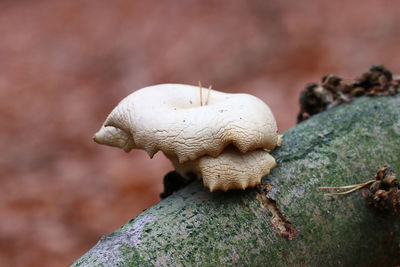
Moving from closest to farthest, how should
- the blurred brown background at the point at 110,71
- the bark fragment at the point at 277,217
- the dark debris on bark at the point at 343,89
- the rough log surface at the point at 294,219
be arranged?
the rough log surface at the point at 294,219, the bark fragment at the point at 277,217, the dark debris on bark at the point at 343,89, the blurred brown background at the point at 110,71

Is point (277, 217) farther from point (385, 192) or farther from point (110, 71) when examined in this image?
point (110, 71)

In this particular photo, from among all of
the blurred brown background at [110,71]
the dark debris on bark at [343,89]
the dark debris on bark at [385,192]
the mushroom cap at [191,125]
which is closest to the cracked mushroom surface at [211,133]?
the mushroom cap at [191,125]

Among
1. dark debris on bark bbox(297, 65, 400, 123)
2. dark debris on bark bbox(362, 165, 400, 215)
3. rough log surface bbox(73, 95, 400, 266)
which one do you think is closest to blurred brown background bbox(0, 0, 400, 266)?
dark debris on bark bbox(297, 65, 400, 123)

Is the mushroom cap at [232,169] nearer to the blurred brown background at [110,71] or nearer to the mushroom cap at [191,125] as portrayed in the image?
the mushroom cap at [191,125]

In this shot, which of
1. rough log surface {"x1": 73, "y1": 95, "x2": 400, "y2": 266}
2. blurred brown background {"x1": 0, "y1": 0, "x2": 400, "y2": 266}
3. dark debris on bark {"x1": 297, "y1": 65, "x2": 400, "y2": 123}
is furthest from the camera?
blurred brown background {"x1": 0, "y1": 0, "x2": 400, "y2": 266}

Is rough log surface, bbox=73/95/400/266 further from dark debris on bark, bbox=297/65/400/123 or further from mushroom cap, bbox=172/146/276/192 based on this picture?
dark debris on bark, bbox=297/65/400/123

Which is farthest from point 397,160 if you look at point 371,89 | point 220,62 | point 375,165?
point 220,62
